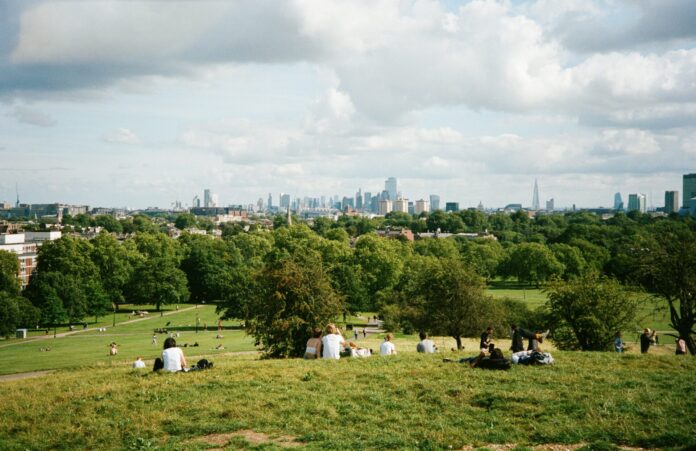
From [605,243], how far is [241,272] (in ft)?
287

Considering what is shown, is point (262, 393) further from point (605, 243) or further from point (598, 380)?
point (605, 243)

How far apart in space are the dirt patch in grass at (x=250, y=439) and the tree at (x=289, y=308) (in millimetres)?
13916

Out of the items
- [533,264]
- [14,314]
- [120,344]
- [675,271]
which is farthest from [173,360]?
[533,264]

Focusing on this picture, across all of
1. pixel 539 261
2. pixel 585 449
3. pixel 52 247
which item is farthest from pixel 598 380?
pixel 539 261

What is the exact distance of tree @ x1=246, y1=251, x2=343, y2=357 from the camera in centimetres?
2709

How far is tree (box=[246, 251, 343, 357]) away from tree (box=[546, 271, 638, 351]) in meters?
14.3

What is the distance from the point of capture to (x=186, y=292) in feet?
279

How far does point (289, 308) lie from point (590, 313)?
17754 millimetres

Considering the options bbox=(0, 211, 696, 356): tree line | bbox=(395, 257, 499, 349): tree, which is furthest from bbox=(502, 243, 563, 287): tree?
bbox=(395, 257, 499, 349): tree

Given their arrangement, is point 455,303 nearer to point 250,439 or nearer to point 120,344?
point 120,344

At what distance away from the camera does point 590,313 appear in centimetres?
3369

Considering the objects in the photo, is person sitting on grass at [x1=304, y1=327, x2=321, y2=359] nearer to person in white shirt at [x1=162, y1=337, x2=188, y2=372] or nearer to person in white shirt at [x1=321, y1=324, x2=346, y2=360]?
person in white shirt at [x1=321, y1=324, x2=346, y2=360]

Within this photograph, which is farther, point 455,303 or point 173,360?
point 455,303

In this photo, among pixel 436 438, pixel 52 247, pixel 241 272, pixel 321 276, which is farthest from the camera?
pixel 52 247
